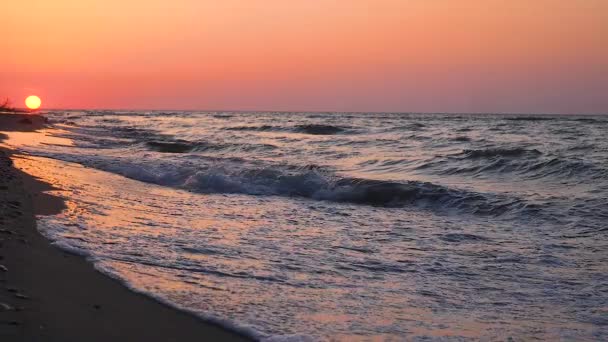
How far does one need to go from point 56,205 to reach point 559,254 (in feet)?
21.1

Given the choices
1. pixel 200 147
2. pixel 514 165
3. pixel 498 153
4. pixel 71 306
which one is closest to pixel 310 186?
pixel 514 165

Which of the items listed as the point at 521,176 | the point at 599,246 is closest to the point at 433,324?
the point at 599,246

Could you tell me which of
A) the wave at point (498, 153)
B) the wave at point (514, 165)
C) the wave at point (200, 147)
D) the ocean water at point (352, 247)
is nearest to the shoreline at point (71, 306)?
A: the ocean water at point (352, 247)

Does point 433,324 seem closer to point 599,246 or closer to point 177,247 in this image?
point 177,247

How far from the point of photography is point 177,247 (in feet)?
19.6

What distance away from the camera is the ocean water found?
417cm

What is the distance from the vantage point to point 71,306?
12.5ft

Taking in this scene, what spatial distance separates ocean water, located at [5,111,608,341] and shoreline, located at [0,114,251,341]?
19cm

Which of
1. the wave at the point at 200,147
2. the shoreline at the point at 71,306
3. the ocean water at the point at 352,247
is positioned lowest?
the ocean water at the point at 352,247

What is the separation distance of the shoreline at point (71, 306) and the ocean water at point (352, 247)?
0.19 m

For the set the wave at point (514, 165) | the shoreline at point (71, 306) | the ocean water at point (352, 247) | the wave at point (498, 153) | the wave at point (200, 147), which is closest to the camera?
the shoreline at point (71, 306)

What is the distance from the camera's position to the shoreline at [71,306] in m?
3.37

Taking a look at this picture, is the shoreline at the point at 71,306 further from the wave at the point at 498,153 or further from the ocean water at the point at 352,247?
the wave at the point at 498,153

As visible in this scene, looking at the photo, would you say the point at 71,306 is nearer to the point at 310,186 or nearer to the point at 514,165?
the point at 310,186
